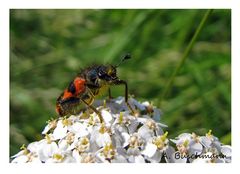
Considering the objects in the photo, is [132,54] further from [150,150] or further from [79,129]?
[150,150]

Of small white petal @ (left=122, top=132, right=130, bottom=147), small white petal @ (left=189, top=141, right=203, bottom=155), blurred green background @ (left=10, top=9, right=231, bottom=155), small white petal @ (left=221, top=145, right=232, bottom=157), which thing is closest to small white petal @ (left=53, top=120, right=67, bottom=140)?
small white petal @ (left=122, top=132, right=130, bottom=147)

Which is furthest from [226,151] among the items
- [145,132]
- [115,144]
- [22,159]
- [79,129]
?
[22,159]

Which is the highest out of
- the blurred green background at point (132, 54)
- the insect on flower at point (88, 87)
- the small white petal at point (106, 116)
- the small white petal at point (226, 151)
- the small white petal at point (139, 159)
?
the blurred green background at point (132, 54)

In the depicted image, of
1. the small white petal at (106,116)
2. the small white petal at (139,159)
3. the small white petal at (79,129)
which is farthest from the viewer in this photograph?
the small white petal at (106,116)

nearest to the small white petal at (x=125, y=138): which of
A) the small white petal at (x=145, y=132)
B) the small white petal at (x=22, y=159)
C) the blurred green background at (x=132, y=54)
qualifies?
the small white petal at (x=145, y=132)

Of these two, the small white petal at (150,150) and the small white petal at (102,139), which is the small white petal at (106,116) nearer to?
the small white petal at (102,139)

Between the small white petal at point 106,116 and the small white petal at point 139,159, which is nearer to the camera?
the small white petal at point 139,159

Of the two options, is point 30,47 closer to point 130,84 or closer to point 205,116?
point 130,84
